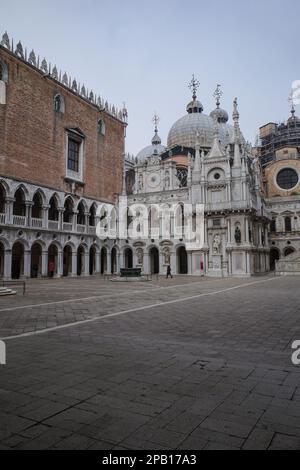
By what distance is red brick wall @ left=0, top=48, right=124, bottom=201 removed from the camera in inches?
1123

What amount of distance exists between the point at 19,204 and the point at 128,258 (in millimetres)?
17358

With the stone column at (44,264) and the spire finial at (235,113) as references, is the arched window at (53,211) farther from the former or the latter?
the spire finial at (235,113)

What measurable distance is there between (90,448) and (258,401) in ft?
6.11

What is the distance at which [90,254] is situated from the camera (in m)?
38.9

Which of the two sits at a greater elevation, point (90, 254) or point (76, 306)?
point (90, 254)

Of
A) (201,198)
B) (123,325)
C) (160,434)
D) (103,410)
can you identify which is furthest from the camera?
(201,198)

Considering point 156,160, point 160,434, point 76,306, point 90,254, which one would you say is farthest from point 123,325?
point 156,160

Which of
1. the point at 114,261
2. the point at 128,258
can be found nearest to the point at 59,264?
the point at 114,261

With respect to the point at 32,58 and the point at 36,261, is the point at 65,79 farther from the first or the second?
the point at 36,261

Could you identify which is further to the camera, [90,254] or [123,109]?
[123,109]

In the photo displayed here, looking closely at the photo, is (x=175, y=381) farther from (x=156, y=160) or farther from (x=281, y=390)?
(x=156, y=160)

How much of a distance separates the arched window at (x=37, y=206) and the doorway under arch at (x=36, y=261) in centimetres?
275

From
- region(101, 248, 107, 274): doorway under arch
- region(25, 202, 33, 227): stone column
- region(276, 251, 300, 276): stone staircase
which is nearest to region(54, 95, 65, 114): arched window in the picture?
region(25, 202, 33, 227): stone column

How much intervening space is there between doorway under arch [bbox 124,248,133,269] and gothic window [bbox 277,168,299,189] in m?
25.0
